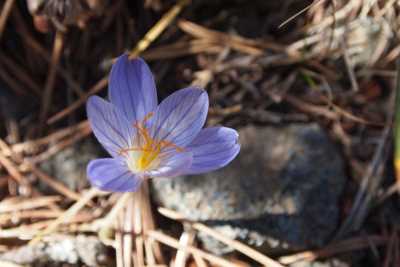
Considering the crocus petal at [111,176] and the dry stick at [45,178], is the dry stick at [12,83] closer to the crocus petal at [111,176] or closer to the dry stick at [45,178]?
the dry stick at [45,178]

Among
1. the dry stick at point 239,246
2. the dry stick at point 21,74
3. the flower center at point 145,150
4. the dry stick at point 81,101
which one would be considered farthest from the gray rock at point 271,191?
the dry stick at point 21,74

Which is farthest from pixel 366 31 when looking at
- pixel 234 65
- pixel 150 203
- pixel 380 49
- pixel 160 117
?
pixel 150 203

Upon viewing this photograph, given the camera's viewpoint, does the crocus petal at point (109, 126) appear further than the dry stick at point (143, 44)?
No

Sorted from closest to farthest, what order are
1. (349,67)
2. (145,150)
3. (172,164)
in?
(172,164) → (145,150) → (349,67)

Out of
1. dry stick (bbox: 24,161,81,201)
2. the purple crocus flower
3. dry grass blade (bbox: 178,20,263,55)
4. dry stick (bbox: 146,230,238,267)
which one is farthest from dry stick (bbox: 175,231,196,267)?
dry grass blade (bbox: 178,20,263,55)

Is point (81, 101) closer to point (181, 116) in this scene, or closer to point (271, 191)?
point (181, 116)

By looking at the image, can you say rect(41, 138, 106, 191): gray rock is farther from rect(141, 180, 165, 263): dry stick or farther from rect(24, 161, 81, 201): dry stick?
rect(141, 180, 165, 263): dry stick

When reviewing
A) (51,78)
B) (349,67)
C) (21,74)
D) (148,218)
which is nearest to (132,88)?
(148,218)
